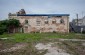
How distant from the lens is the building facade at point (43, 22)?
118ft

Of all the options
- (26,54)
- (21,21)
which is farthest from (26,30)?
(26,54)

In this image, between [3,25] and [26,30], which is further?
[26,30]

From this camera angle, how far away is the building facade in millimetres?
36000

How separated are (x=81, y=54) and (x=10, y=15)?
27460 mm

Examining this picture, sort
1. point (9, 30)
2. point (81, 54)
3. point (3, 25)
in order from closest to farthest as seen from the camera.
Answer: point (81, 54) → point (3, 25) → point (9, 30)

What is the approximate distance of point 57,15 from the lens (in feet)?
119

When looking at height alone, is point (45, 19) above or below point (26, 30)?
above

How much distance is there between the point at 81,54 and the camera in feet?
37.2

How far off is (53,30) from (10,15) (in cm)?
1016

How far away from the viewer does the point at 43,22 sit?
36.2 metres

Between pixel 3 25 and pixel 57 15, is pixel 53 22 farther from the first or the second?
pixel 3 25

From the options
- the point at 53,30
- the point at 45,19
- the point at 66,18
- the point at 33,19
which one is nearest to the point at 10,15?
the point at 33,19

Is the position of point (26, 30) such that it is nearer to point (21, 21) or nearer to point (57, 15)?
point (21, 21)

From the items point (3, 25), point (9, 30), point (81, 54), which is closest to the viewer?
point (81, 54)
